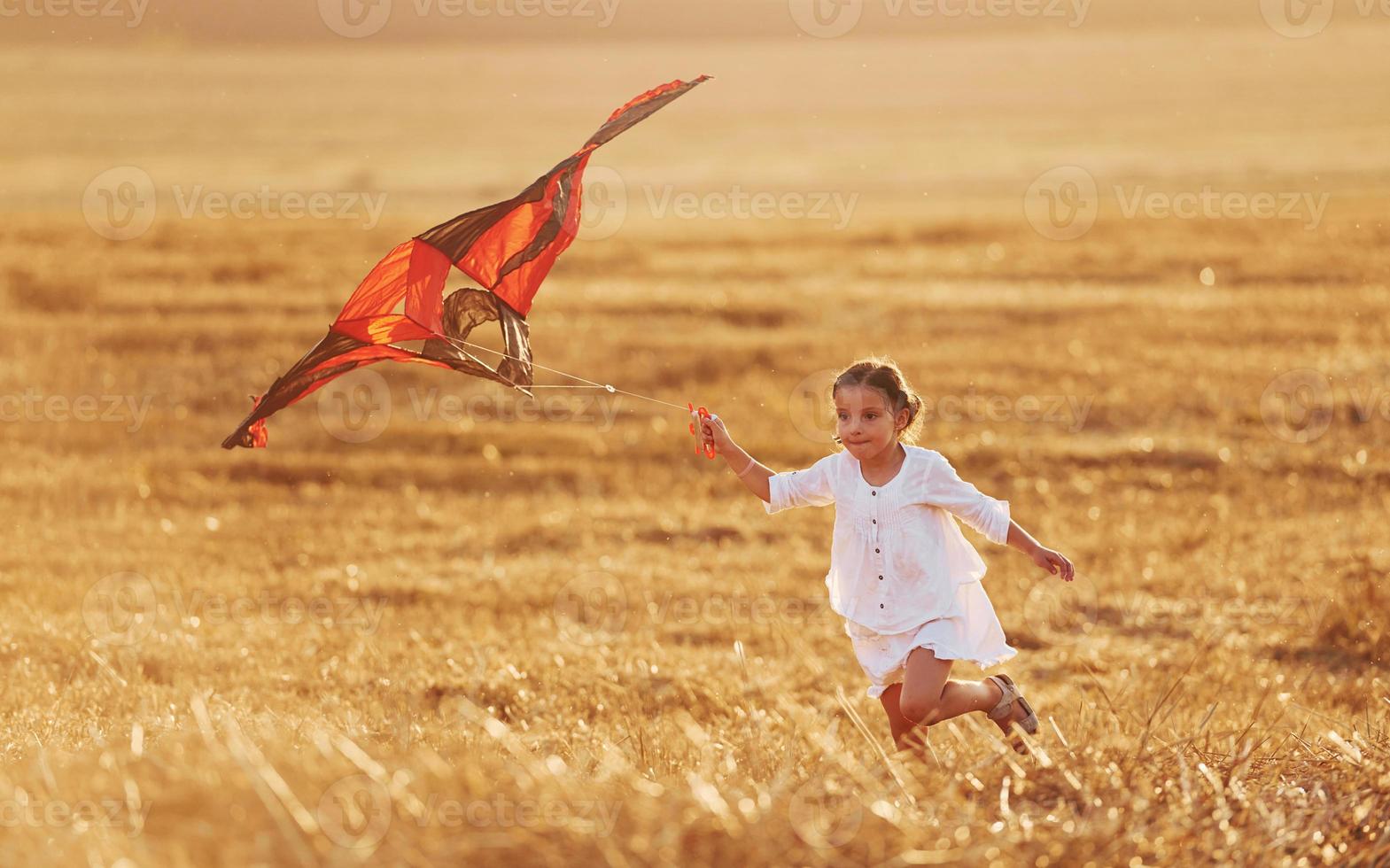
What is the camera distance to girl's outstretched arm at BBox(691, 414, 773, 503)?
17.4 ft

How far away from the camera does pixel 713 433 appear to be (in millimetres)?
5328

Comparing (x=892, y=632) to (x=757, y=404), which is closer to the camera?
(x=892, y=632)

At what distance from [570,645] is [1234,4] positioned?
6336 inches

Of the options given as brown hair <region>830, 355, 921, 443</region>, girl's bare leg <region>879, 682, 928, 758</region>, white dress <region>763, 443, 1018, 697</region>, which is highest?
brown hair <region>830, 355, 921, 443</region>


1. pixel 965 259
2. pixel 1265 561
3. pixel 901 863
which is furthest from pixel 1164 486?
pixel 965 259

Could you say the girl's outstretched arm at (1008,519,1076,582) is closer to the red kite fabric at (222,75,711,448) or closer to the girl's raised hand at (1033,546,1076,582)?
the girl's raised hand at (1033,546,1076,582)

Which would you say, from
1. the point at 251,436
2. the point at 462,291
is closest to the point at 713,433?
the point at 462,291

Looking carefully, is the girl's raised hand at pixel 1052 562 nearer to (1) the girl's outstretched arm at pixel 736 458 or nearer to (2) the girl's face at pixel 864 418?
(2) the girl's face at pixel 864 418

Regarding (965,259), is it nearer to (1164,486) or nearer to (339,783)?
(1164,486)

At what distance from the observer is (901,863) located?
3.66 meters

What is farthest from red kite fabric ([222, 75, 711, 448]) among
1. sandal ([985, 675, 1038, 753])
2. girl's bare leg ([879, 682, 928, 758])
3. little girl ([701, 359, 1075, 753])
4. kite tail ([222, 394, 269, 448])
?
sandal ([985, 675, 1038, 753])

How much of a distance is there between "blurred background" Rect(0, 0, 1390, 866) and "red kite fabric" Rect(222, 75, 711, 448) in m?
1.40

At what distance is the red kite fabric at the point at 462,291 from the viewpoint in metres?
5.69

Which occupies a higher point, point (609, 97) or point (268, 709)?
Answer: point (609, 97)
